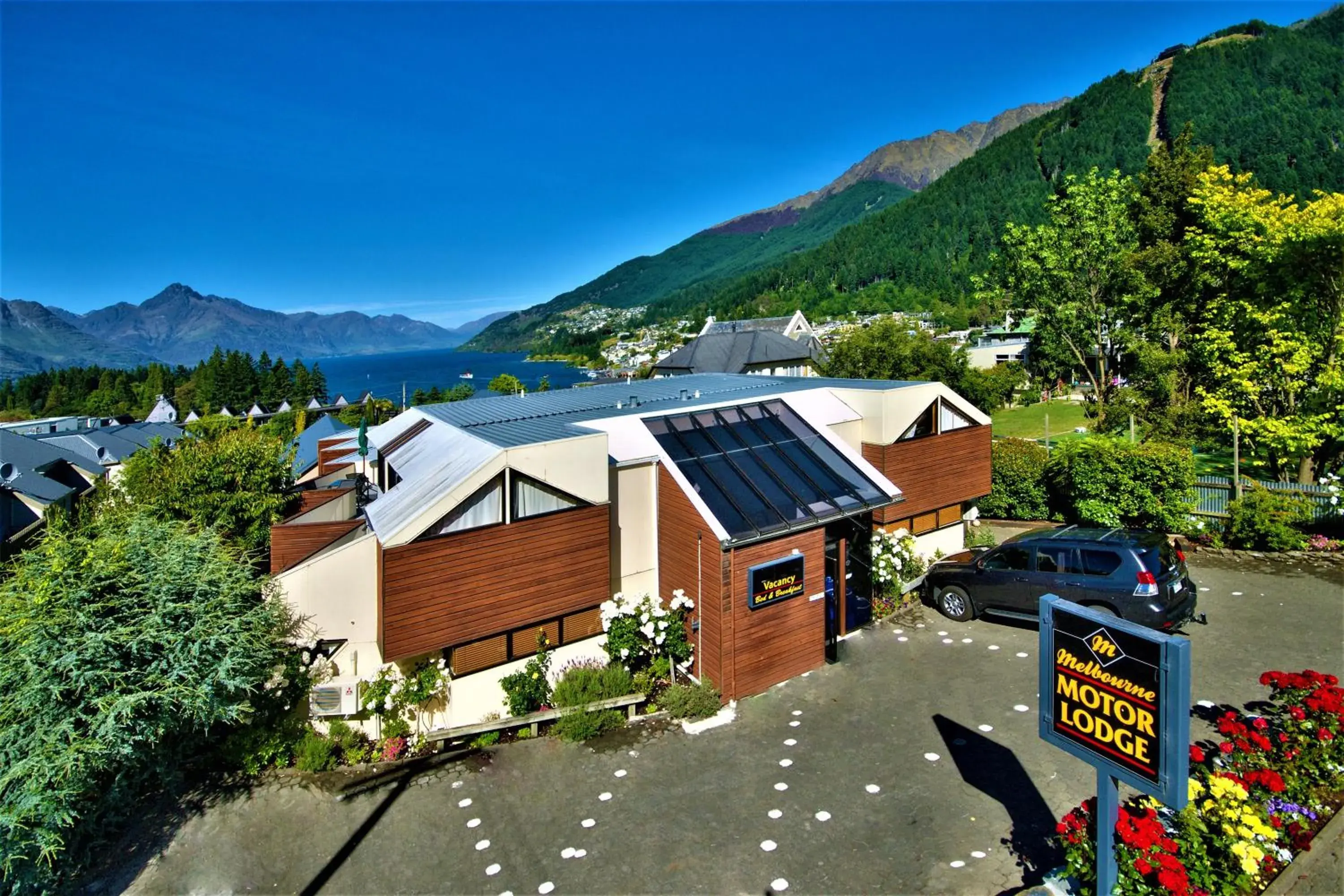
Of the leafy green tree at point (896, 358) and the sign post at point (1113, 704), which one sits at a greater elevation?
the leafy green tree at point (896, 358)

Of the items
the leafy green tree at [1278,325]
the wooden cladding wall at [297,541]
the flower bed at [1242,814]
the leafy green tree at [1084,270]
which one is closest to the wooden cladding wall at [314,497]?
the wooden cladding wall at [297,541]

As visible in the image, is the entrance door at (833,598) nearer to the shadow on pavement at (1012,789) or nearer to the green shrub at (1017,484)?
the shadow on pavement at (1012,789)

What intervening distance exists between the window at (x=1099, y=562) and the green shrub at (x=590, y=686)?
27.6 feet

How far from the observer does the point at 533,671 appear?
1105 cm

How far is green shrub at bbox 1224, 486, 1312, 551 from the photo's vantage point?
16.7 meters

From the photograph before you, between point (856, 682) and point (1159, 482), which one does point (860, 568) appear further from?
point (1159, 482)

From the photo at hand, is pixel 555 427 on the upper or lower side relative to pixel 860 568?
upper

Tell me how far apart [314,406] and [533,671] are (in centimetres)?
9668

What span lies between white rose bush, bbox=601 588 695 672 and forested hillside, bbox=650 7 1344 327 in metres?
109

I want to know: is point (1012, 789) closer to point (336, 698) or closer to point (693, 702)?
point (693, 702)

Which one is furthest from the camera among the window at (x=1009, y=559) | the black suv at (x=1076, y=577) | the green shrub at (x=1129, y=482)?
the green shrub at (x=1129, y=482)

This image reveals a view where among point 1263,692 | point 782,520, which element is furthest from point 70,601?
point 1263,692

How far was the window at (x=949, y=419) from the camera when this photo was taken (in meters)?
17.0

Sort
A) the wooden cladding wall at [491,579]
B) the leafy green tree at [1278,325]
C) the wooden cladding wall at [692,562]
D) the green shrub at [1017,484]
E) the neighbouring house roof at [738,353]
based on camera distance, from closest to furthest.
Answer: the wooden cladding wall at [491,579] < the wooden cladding wall at [692,562] < the leafy green tree at [1278,325] < the green shrub at [1017,484] < the neighbouring house roof at [738,353]
